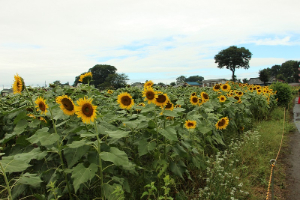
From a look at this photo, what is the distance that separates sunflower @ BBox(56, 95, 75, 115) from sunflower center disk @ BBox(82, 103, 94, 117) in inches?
5.7

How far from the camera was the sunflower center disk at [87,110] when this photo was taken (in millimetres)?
1734

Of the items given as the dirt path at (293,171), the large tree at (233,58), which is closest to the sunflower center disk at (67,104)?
the dirt path at (293,171)

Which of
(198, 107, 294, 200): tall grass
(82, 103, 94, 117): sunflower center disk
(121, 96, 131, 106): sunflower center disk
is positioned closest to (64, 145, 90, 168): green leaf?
(82, 103, 94, 117): sunflower center disk

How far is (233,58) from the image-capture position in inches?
2539

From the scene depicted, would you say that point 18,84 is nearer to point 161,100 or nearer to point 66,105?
point 66,105

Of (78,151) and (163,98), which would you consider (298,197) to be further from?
(78,151)

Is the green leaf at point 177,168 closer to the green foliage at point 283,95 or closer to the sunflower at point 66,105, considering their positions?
the sunflower at point 66,105

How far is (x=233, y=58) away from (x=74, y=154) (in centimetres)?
6885

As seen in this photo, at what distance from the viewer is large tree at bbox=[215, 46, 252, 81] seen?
64500 mm

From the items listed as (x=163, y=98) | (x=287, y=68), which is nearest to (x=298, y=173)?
(x=163, y=98)

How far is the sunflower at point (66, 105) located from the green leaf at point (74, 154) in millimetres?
317

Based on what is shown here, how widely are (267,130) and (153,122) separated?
15.2ft

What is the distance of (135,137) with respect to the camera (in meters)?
2.53

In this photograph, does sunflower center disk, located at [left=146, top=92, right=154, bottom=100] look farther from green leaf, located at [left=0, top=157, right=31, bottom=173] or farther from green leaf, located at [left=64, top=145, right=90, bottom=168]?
green leaf, located at [left=0, top=157, right=31, bottom=173]
